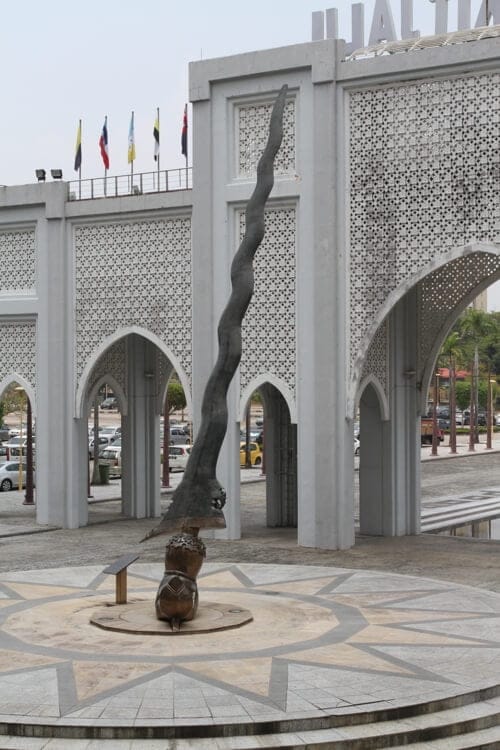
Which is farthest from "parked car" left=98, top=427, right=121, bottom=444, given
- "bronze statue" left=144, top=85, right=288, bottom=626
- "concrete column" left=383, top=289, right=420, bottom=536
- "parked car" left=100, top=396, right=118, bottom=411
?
"bronze statue" left=144, top=85, right=288, bottom=626

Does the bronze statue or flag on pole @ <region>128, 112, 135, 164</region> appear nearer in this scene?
the bronze statue

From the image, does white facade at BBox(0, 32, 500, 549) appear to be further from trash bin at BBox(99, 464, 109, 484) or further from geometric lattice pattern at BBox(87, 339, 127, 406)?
trash bin at BBox(99, 464, 109, 484)

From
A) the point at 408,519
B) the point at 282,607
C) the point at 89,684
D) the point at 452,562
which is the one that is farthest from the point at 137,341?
the point at 89,684

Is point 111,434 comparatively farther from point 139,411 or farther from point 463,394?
point 463,394

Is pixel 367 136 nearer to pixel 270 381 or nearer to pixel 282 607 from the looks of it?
pixel 270 381

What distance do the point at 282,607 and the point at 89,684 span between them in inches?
130

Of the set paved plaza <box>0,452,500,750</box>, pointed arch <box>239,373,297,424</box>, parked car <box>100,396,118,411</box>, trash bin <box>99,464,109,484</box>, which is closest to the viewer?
paved plaza <box>0,452,500,750</box>

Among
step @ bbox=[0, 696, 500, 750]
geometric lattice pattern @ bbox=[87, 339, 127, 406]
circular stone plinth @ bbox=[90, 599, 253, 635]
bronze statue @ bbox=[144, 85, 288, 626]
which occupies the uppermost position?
geometric lattice pattern @ bbox=[87, 339, 127, 406]

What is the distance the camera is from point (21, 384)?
62.5 feet

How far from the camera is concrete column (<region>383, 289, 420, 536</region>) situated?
57.8ft

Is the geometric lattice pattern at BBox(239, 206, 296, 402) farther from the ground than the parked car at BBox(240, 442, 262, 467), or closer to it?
farther from the ground

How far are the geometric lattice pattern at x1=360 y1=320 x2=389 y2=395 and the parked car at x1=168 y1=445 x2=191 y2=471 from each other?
1599 centimetres

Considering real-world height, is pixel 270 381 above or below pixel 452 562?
above

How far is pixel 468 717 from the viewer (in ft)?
24.7
